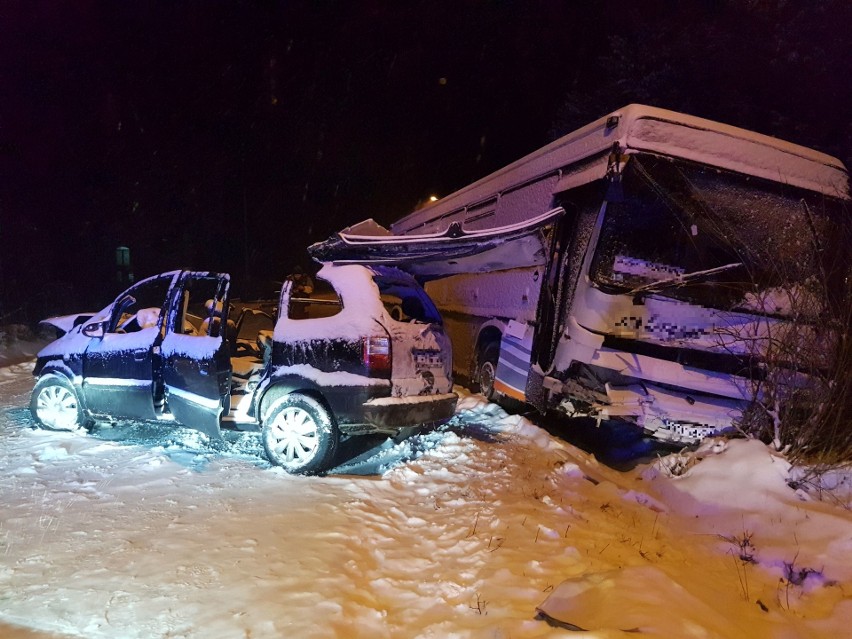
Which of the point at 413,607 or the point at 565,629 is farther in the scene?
the point at 413,607

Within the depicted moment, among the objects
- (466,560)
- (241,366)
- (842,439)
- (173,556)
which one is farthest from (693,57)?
(173,556)

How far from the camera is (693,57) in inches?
593

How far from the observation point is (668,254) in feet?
A: 18.2

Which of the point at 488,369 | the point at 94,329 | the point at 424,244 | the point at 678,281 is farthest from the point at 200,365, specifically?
the point at 678,281

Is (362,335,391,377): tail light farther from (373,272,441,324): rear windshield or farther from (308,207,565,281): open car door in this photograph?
(308,207,565,281): open car door

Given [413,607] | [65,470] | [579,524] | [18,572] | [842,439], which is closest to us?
[413,607]

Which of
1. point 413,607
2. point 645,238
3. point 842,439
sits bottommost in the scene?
point 413,607

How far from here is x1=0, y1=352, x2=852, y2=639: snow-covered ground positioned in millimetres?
2703

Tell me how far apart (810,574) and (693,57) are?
1570 centimetres

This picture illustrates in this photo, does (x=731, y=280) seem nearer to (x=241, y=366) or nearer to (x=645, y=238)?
(x=645, y=238)

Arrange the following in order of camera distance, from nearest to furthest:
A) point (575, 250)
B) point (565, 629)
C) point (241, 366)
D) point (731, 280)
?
point (565, 629)
point (731, 280)
point (575, 250)
point (241, 366)

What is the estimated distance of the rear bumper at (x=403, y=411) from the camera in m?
4.78

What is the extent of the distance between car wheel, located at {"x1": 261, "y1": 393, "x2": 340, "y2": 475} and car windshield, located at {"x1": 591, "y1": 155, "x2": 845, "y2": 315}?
3078 mm

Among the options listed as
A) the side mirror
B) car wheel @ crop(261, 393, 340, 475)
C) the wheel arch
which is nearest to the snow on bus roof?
the wheel arch
